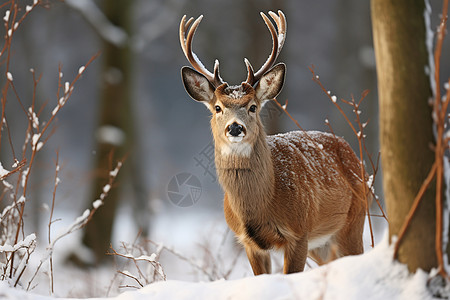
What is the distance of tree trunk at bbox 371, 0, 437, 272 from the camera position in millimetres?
2336

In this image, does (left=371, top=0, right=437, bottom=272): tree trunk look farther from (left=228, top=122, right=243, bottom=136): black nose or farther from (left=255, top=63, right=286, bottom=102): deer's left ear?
(left=255, top=63, right=286, bottom=102): deer's left ear

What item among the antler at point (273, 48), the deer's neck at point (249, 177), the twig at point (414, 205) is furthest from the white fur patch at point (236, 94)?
the twig at point (414, 205)

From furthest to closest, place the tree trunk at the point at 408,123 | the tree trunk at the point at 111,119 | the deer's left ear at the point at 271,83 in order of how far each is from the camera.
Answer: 1. the tree trunk at the point at 111,119
2. the deer's left ear at the point at 271,83
3. the tree trunk at the point at 408,123

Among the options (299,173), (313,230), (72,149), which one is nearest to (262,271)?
(313,230)

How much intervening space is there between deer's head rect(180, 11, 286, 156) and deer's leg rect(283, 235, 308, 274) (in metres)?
0.77

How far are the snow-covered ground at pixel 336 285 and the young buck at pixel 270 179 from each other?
5.09 feet

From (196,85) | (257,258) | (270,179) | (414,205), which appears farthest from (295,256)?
(414,205)

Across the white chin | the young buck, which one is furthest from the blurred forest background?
the white chin

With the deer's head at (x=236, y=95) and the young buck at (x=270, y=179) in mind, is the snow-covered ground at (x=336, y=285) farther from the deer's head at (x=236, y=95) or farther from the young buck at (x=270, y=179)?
the deer's head at (x=236, y=95)

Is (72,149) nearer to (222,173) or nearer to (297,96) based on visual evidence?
(297,96)

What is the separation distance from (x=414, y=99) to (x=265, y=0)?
11.3 meters

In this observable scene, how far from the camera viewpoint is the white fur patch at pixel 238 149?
14.0ft

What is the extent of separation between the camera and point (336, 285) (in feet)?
7.75

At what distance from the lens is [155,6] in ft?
65.9
